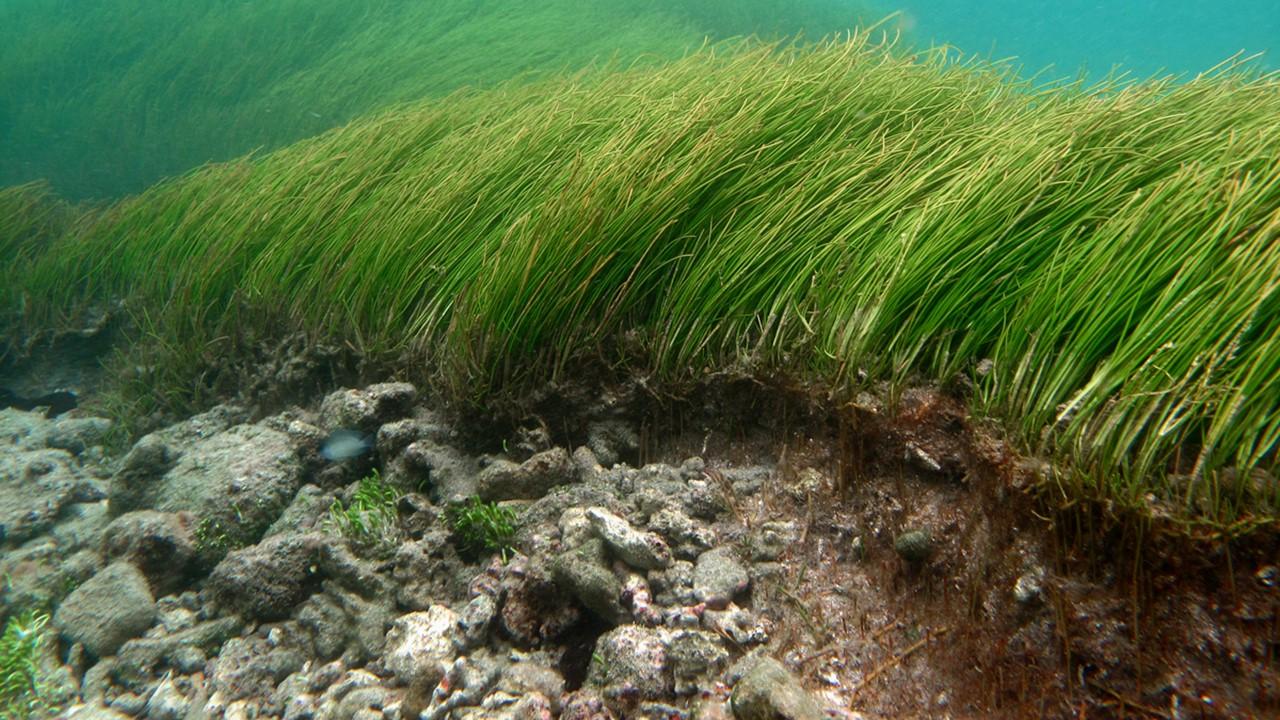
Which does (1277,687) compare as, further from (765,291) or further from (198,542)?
(198,542)

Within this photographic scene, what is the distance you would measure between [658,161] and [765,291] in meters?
0.73

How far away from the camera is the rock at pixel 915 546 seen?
179 cm

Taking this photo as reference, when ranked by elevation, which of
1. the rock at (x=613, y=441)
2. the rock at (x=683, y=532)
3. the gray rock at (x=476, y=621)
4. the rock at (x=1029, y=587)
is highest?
the rock at (x=1029, y=587)

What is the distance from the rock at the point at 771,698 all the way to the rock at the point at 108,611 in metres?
2.21

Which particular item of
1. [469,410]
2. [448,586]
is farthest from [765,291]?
[448,586]

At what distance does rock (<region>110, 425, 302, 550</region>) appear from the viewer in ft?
8.89

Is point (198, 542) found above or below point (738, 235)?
below

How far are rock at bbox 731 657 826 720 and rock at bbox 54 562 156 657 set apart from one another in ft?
7.25

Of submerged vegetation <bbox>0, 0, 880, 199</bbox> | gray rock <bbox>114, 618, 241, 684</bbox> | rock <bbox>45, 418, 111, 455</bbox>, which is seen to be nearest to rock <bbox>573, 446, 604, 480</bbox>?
gray rock <bbox>114, 618, 241, 684</bbox>

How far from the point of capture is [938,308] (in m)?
2.03

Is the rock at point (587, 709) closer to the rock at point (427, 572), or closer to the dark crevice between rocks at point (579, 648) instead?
the dark crevice between rocks at point (579, 648)

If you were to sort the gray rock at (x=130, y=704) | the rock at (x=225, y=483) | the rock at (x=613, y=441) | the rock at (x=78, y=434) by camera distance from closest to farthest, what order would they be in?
1. the gray rock at (x=130, y=704)
2. the rock at (x=613, y=441)
3. the rock at (x=225, y=483)
4. the rock at (x=78, y=434)

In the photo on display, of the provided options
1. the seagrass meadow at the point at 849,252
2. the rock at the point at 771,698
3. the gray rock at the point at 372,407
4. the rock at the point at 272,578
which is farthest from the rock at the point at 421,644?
the gray rock at the point at 372,407

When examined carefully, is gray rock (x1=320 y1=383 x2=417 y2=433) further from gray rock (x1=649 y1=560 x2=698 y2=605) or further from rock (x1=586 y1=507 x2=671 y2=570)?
gray rock (x1=649 y1=560 x2=698 y2=605)
